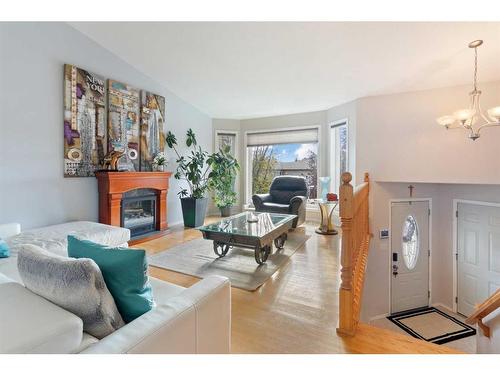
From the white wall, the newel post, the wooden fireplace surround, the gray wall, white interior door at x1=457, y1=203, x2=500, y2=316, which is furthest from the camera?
the white wall

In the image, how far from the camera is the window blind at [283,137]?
5.66m

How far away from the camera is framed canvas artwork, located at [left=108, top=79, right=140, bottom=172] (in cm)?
393

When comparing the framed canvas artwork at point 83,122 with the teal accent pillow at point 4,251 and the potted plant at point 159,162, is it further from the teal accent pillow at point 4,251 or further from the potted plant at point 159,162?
the teal accent pillow at point 4,251

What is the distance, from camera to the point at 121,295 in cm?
102

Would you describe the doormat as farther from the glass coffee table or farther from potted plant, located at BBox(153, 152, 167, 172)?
potted plant, located at BBox(153, 152, 167, 172)

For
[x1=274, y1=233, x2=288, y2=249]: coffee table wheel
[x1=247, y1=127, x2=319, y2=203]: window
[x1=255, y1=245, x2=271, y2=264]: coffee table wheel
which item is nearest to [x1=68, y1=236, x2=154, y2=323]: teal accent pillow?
[x1=255, y1=245, x2=271, y2=264]: coffee table wheel

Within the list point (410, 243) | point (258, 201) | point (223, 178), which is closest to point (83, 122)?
point (223, 178)

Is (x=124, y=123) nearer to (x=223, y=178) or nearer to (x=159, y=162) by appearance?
(x=159, y=162)

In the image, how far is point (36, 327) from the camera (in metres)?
0.77

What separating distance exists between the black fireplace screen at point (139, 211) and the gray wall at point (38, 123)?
453 mm

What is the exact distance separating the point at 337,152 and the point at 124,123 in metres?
4.16
